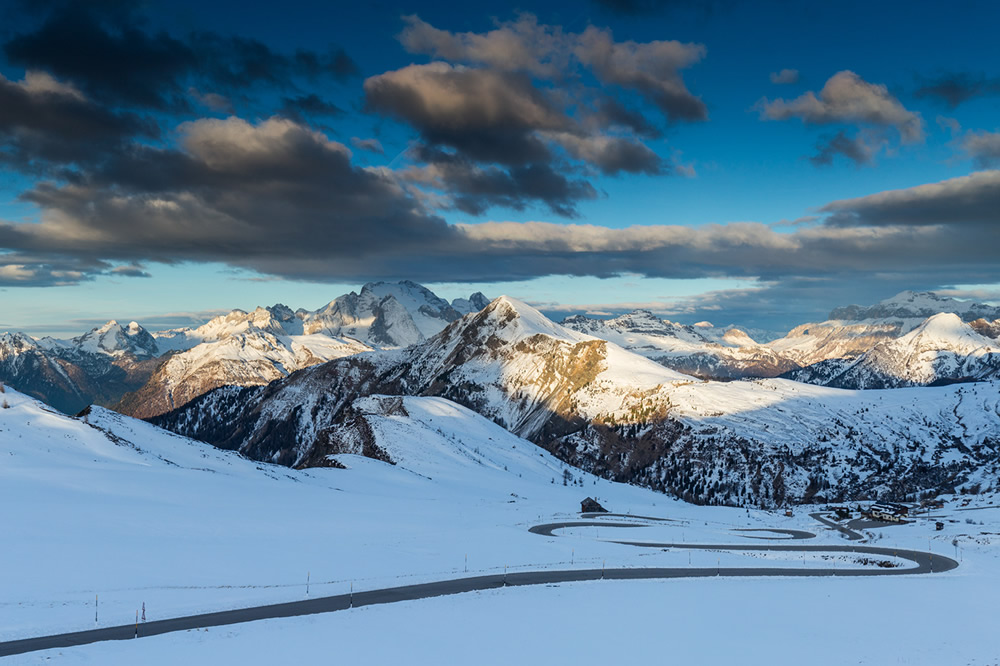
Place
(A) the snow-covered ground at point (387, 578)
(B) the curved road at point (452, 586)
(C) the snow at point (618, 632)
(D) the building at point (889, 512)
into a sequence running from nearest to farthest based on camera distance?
(C) the snow at point (618, 632), (B) the curved road at point (452, 586), (A) the snow-covered ground at point (387, 578), (D) the building at point (889, 512)

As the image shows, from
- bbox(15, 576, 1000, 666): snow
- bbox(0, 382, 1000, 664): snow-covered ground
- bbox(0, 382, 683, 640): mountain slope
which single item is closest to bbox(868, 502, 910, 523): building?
bbox(0, 382, 1000, 664): snow-covered ground

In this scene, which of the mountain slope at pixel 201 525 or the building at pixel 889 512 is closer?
the mountain slope at pixel 201 525

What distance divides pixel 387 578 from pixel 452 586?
530cm

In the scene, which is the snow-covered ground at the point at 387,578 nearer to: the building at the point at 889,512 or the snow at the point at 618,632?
the snow at the point at 618,632

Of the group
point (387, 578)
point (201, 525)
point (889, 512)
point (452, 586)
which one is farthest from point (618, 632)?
point (889, 512)

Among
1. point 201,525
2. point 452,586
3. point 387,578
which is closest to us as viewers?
point 452,586

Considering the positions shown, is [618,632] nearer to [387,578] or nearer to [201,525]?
[387,578]

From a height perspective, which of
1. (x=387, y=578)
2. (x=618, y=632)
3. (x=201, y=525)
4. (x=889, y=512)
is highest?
(x=618, y=632)

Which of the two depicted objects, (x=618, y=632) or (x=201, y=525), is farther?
(x=201, y=525)

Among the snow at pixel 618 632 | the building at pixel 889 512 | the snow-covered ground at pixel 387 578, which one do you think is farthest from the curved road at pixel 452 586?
the building at pixel 889 512

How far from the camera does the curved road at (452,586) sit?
1451 inches

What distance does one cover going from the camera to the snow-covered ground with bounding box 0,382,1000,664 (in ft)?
125

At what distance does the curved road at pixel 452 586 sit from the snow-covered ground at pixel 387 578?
1470 mm

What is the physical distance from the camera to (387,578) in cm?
5419
